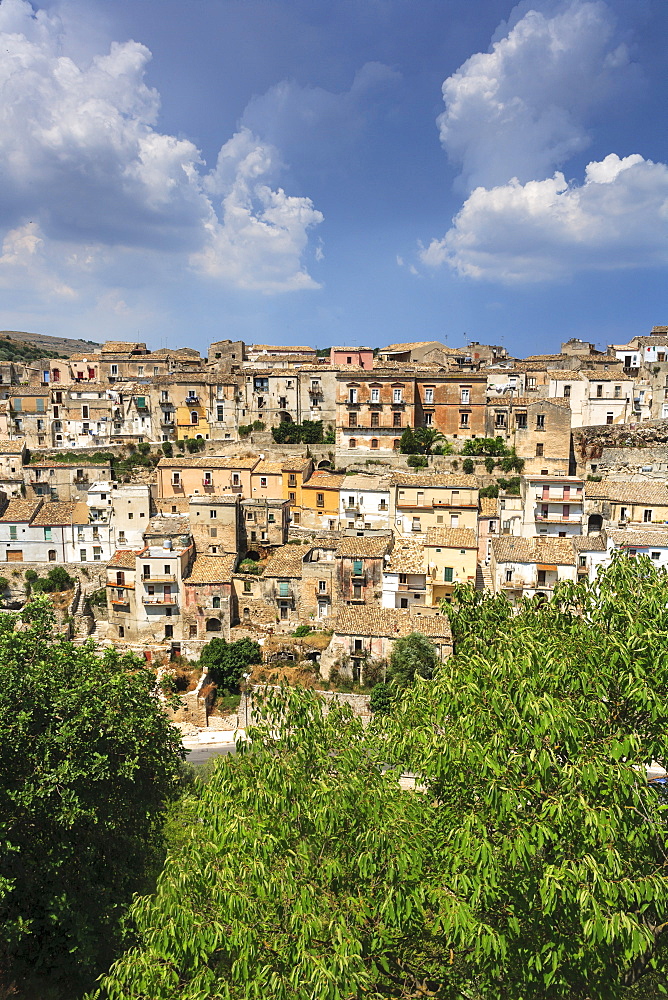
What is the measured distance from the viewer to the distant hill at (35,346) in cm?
12056

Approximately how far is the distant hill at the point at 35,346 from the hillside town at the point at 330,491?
63.0m

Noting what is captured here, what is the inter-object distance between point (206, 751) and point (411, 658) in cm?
1188

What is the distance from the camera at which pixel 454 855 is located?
8.62m

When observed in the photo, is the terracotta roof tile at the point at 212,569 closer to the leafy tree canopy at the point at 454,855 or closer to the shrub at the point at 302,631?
the shrub at the point at 302,631

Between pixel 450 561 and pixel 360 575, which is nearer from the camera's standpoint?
pixel 360 575

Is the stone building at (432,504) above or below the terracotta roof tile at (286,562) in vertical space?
above

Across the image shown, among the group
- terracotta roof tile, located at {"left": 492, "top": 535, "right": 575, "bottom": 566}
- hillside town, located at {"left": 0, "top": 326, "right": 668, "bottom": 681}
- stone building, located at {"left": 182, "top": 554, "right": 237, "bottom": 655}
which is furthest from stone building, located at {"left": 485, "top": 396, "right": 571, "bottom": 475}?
stone building, located at {"left": 182, "top": 554, "right": 237, "bottom": 655}

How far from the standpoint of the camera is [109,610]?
42.0m

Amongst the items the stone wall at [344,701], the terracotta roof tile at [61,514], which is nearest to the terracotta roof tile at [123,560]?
the terracotta roof tile at [61,514]

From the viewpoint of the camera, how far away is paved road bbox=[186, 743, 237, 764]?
1218 inches

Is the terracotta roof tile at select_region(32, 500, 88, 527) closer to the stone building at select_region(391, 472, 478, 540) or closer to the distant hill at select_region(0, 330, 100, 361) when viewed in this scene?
the stone building at select_region(391, 472, 478, 540)

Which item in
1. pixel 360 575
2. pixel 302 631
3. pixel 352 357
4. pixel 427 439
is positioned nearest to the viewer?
pixel 360 575

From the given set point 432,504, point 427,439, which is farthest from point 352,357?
point 432,504

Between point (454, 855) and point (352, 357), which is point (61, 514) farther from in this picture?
point (454, 855)
